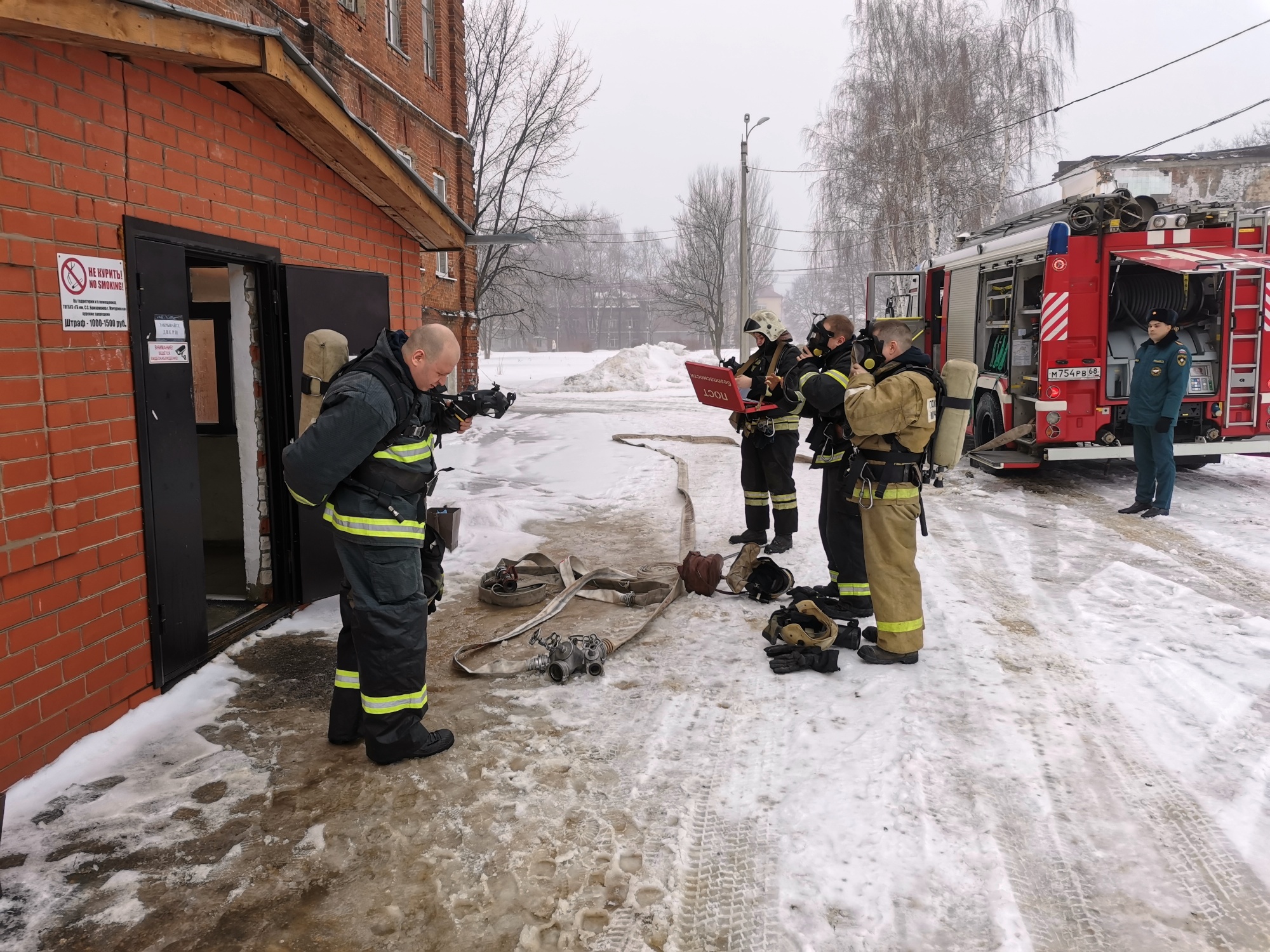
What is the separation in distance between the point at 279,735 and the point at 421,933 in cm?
165

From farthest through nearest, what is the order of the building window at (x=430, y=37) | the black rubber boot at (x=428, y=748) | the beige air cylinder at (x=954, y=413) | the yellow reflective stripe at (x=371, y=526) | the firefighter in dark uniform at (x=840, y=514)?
1. the building window at (x=430, y=37)
2. the firefighter in dark uniform at (x=840, y=514)
3. the beige air cylinder at (x=954, y=413)
4. the black rubber boot at (x=428, y=748)
5. the yellow reflective stripe at (x=371, y=526)

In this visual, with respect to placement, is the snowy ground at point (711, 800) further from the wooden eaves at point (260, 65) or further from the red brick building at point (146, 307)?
the wooden eaves at point (260, 65)

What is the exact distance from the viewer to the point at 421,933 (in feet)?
8.48

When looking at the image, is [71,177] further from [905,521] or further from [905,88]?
[905,88]

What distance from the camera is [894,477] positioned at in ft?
15.2

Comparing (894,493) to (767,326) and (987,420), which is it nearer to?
(767,326)

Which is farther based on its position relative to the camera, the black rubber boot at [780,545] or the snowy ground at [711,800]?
the black rubber boot at [780,545]

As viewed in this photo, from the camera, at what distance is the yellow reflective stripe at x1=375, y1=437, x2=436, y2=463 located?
3.47 m

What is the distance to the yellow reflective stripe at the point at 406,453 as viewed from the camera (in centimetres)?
347

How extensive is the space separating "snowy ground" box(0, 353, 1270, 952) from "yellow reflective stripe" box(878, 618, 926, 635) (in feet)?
0.74

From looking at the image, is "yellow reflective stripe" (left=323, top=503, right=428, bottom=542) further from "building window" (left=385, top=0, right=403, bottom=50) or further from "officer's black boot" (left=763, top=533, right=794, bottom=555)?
"building window" (left=385, top=0, right=403, bottom=50)

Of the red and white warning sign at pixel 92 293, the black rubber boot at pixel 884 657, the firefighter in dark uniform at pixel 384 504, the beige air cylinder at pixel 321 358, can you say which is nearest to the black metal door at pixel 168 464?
the red and white warning sign at pixel 92 293

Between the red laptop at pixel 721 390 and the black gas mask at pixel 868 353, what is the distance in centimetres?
126

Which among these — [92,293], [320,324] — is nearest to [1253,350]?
[320,324]
